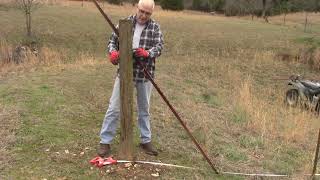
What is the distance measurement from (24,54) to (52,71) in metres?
2.93

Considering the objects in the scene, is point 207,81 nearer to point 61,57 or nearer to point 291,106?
point 291,106

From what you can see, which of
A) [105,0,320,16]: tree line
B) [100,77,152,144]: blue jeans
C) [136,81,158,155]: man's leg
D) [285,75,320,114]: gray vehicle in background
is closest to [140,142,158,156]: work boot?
[136,81,158,155]: man's leg

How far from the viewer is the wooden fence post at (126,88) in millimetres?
5390

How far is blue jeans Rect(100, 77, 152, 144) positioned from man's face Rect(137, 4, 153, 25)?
26.6 inches

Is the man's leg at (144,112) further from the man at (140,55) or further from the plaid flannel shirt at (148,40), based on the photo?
the plaid flannel shirt at (148,40)

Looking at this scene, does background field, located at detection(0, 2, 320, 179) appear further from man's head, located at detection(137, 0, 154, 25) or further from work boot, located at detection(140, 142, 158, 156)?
man's head, located at detection(137, 0, 154, 25)

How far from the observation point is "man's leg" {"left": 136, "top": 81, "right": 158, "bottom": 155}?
19.3 feet

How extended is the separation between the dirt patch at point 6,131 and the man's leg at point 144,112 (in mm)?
1538

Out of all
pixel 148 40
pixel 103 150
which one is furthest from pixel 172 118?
pixel 148 40

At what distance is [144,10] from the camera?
18.1 feet

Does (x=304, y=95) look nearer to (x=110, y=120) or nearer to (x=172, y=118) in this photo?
(x=172, y=118)

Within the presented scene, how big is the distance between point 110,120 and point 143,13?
4.05 ft

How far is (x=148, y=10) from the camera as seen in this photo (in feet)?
18.1

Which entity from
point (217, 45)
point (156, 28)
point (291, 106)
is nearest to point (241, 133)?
point (156, 28)
